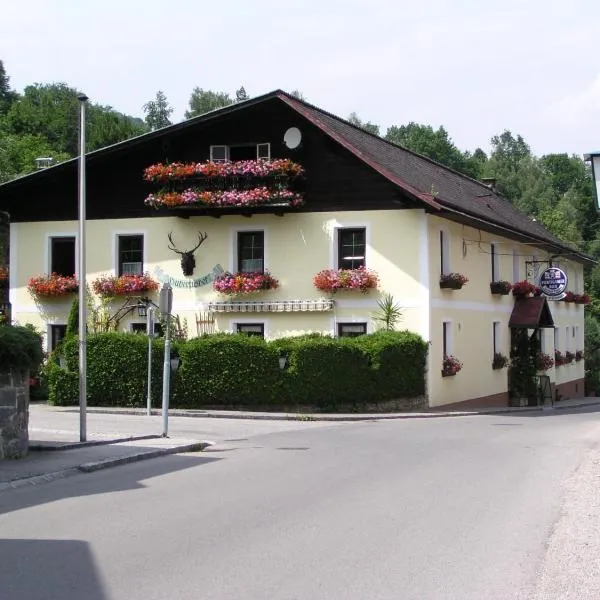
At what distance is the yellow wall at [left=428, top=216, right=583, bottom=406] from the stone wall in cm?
1659

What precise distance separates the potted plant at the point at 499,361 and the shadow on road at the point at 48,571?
27.7 m

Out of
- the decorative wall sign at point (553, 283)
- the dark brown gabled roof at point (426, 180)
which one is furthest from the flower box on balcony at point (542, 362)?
the dark brown gabled roof at point (426, 180)

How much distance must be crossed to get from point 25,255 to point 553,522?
85.0 feet

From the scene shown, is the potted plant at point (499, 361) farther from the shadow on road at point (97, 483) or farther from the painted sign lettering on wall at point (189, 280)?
the shadow on road at point (97, 483)

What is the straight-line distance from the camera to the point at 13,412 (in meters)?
13.5

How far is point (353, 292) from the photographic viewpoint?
29.3 meters

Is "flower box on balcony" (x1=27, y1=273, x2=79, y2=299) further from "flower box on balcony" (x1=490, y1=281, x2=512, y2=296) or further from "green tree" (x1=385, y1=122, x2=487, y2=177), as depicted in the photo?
"green tree" (x1=385, y1=122, x2=487, y2=177)

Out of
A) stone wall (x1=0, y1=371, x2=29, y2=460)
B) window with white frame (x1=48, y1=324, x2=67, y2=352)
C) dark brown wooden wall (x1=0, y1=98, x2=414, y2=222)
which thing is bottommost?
stone wall (x1=0, y1=371, x2=29, y2=460)

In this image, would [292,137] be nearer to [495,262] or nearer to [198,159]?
[198,159]

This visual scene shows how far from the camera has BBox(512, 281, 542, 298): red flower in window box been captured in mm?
37375

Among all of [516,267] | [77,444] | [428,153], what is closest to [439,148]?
[428,153]

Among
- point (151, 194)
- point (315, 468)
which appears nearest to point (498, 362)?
point (151, 194)

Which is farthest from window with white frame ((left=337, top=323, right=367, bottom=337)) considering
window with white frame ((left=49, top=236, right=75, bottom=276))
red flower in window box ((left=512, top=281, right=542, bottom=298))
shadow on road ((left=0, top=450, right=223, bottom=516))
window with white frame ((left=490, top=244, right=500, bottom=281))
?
shadow on road ((left=0, top=450, right=223, bottom=516))

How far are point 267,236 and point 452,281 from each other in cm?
569
